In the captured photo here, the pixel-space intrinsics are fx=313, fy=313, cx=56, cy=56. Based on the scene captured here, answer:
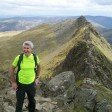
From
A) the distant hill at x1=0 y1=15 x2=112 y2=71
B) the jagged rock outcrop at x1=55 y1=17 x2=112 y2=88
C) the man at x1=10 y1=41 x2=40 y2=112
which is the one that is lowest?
the distant hill at x1=0 y1=15 x2=112 y2=71

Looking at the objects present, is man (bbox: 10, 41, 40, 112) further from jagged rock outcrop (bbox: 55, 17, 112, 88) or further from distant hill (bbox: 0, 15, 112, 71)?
distant hill (bbox: 0, 15, 112, 71)

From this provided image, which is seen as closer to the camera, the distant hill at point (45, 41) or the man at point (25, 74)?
the man at point (25, 74)

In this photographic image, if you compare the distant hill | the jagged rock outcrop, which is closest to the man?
the jagged rock outcrop

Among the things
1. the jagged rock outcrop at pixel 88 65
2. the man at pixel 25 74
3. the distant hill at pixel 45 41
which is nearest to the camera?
the man at pixel 25 74

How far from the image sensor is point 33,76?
61.1ft

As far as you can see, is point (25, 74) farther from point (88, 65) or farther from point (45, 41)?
point (45, 41)

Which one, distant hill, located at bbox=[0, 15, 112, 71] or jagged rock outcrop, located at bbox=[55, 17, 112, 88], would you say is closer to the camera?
jagged rock outcrop, located at bbox=[55, 17, 112, 88]

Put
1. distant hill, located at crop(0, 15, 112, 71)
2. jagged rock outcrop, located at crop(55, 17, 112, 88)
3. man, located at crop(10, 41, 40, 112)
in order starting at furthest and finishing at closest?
distant hill, located at crop(0, 15, 112, 71), jagged rock outcrop, located at crop(55, 17, 112, 88), man, located at crop(10, 41, 40, 112)

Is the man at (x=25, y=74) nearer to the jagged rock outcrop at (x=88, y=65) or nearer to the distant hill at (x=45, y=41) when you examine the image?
the jagged rock outcrop at (x=88, y=65)

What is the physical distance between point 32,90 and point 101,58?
3749cm

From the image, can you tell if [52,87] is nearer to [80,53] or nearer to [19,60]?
[19,60]

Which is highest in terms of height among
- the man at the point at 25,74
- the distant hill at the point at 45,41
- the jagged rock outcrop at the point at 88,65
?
the man at the point at 25,74

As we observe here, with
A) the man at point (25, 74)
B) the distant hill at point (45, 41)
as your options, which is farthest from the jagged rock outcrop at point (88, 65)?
the distant hill at point (45, 41)

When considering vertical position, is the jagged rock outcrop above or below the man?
below
